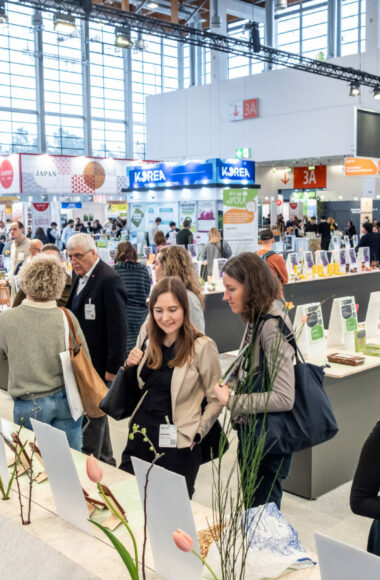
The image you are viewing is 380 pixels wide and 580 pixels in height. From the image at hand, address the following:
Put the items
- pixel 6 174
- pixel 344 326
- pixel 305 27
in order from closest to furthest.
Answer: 1. pixel 344 326
2. pixel 6 174
3. pixel 305 27

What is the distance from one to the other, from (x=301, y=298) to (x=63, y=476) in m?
7.26

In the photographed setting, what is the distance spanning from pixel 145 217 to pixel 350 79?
6.31m

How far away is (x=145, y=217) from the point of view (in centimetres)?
1675

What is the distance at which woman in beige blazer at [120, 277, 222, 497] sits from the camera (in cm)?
242

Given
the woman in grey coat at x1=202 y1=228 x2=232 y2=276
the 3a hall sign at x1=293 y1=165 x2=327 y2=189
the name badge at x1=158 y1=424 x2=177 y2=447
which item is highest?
the 3a hall sign at x1=293 y1=165 x2=327 y2=189

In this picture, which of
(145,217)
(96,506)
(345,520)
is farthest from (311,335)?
(145,217)

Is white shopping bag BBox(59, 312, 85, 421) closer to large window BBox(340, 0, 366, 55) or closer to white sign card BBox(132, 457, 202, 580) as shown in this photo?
white sign card BBox(132, 457, 202, 580)

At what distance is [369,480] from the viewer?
1666mm

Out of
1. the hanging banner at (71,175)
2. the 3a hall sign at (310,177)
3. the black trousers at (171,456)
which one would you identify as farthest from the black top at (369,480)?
the 3a hall sign at (310,177)

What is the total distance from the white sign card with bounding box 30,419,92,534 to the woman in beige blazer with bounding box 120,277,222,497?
610 millimetres

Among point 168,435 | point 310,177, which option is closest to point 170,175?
point 310,177

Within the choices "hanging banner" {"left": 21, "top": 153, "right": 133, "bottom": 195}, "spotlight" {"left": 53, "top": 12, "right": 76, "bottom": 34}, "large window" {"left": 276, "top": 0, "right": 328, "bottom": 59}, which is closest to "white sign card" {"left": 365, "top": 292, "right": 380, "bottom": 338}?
"spotlight" {"left": 53, "top": 12, "right": 76, "bottom": 34}

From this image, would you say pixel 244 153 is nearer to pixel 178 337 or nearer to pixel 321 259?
pixel 321 259

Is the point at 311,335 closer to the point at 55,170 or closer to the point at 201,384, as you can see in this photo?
the point at 201,384
